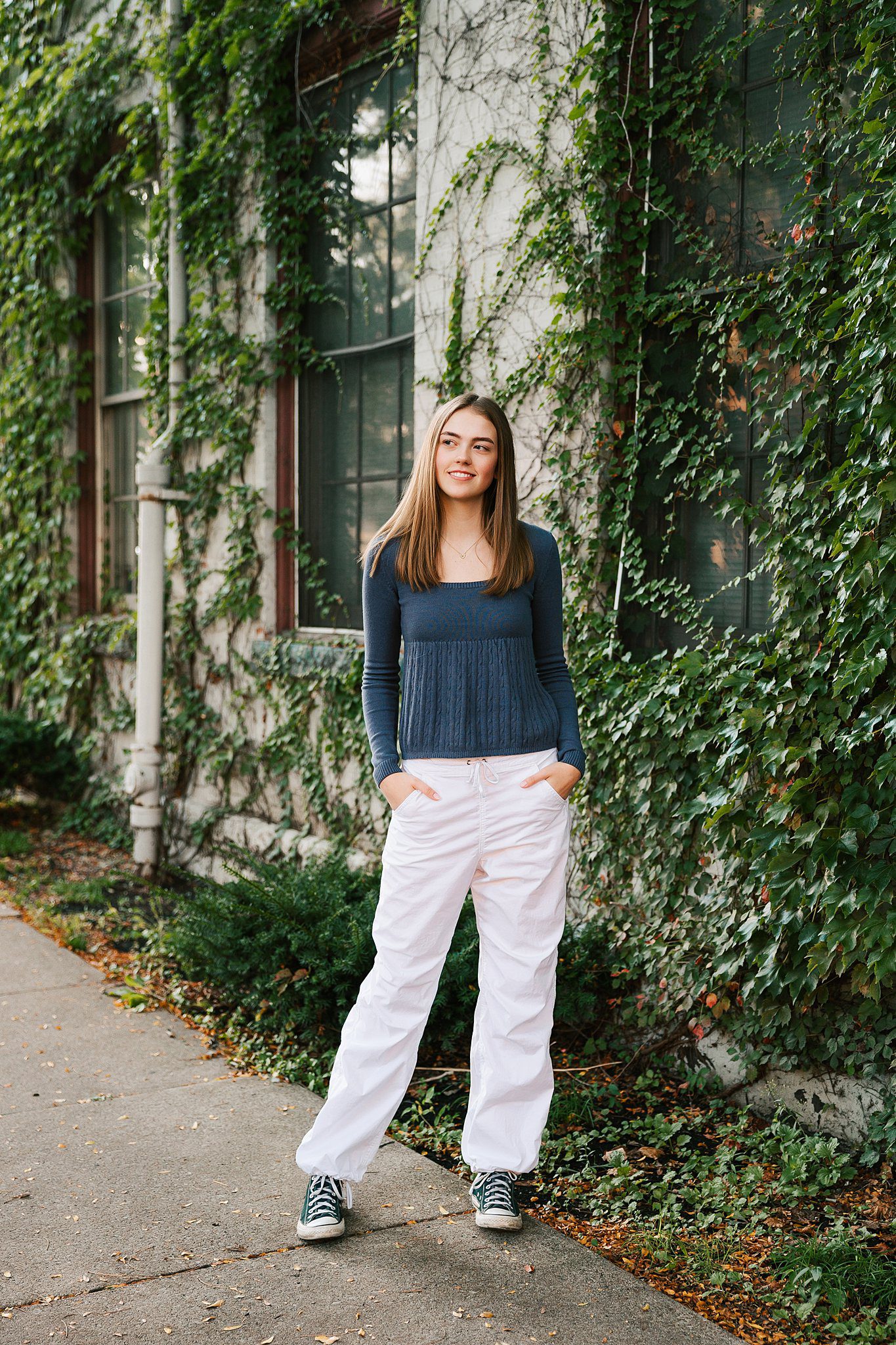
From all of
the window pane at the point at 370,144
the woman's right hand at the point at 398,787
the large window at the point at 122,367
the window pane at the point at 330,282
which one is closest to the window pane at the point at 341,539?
the window pane at the point at 330,282

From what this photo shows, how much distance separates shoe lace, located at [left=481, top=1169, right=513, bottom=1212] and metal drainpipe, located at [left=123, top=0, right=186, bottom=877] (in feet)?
13.2

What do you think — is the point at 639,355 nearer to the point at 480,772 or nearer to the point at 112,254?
the point at 480,772

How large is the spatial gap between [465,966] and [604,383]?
6.51 ft

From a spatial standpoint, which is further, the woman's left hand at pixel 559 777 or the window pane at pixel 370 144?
the window pane at pixel 370 144

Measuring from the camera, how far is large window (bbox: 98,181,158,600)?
7.75 m

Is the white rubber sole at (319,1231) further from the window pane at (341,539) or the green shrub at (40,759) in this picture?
the green shrub at (40,759)

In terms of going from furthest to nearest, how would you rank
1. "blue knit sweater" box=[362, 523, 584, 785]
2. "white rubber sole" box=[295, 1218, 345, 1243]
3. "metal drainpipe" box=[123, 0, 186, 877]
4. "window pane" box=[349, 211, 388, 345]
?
"metal drainpipe" box=[123, 0, 186, 877]
"window pane" box=[349, 211, 388, 345]
"blue knit sweater" box=[362, 523, 584, 785]
"white rubber sole" box=[295, 1218, 345, 1243]

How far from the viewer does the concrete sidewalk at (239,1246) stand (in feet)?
8.09

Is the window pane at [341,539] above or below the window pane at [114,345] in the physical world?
below

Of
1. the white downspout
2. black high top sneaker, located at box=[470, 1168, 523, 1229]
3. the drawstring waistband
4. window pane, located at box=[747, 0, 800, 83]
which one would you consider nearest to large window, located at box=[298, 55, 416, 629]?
the white downspout

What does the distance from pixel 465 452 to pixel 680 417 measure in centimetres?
138

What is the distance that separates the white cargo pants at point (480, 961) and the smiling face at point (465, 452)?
2.17 feet

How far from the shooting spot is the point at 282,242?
5996 mm

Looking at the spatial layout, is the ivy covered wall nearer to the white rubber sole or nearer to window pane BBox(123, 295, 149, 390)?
the white rubber sole
